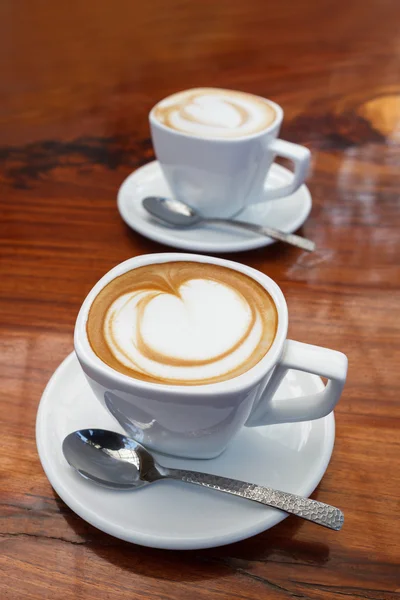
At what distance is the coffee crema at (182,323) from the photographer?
0.50 metres

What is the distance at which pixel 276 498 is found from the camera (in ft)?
1.68

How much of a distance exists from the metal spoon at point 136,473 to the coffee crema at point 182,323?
0.33 ft

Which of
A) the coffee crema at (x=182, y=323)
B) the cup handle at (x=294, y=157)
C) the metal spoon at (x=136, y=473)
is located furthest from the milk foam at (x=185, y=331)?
the cup handle at (x=294, y=157)

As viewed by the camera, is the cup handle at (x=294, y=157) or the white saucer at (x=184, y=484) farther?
the cup handle at (x=294, y=157)

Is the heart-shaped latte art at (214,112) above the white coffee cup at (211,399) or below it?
above

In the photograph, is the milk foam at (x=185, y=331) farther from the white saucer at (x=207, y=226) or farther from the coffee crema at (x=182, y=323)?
the white saucer at (x=207, y=226)

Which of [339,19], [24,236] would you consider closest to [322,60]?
[339,19]

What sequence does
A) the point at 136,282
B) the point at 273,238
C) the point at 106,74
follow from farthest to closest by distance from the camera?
the point at 106,74
the point at 273,238
the point at 136,282

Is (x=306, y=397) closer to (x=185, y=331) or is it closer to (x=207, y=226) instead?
(x=185, y=331)

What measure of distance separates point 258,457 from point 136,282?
20 centimetres

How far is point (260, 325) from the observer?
539 mm

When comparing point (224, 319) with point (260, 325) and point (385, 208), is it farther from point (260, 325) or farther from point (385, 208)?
point (385, 208)

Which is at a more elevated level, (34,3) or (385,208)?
(34,3)

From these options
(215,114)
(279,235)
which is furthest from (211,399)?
(215,114)
